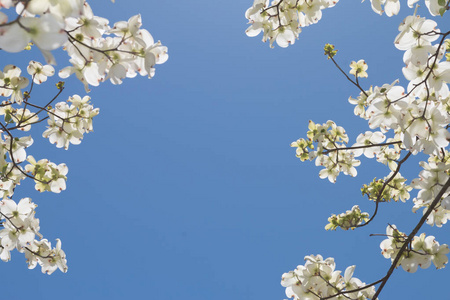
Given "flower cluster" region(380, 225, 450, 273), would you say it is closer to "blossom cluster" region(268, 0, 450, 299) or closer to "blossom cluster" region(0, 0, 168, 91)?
"blossom cluster" region(268, 0, 450, 299)

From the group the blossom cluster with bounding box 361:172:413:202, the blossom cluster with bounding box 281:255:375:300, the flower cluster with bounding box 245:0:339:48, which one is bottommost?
the blossom cluster with bounding box 281:255:375:300

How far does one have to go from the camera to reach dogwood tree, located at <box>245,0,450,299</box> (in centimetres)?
219

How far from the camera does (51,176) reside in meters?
3.05

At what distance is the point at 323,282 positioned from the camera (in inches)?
104

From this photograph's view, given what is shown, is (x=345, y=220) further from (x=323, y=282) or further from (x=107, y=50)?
(x=107, y=50)

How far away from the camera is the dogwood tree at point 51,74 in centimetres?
117

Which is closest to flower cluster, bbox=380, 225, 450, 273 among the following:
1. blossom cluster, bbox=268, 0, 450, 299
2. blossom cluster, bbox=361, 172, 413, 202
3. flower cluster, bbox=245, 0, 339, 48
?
blossom cluster, bbox=268, 0, 450, 299

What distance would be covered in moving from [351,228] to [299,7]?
6.71 feet

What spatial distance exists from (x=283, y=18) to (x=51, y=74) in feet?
6.37

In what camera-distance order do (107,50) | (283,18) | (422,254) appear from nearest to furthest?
(107,50) < (422,254) < (283,18)

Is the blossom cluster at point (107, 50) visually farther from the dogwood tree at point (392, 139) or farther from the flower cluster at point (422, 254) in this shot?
the flower cluster at point (422, 254)

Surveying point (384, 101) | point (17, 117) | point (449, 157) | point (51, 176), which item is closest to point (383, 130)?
point (449, 157)

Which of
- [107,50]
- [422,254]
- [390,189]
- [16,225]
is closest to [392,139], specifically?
[390,189]

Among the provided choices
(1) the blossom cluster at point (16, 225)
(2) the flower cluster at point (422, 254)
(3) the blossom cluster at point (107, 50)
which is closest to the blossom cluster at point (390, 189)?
(2) the flower cluster at point (422, 254)
